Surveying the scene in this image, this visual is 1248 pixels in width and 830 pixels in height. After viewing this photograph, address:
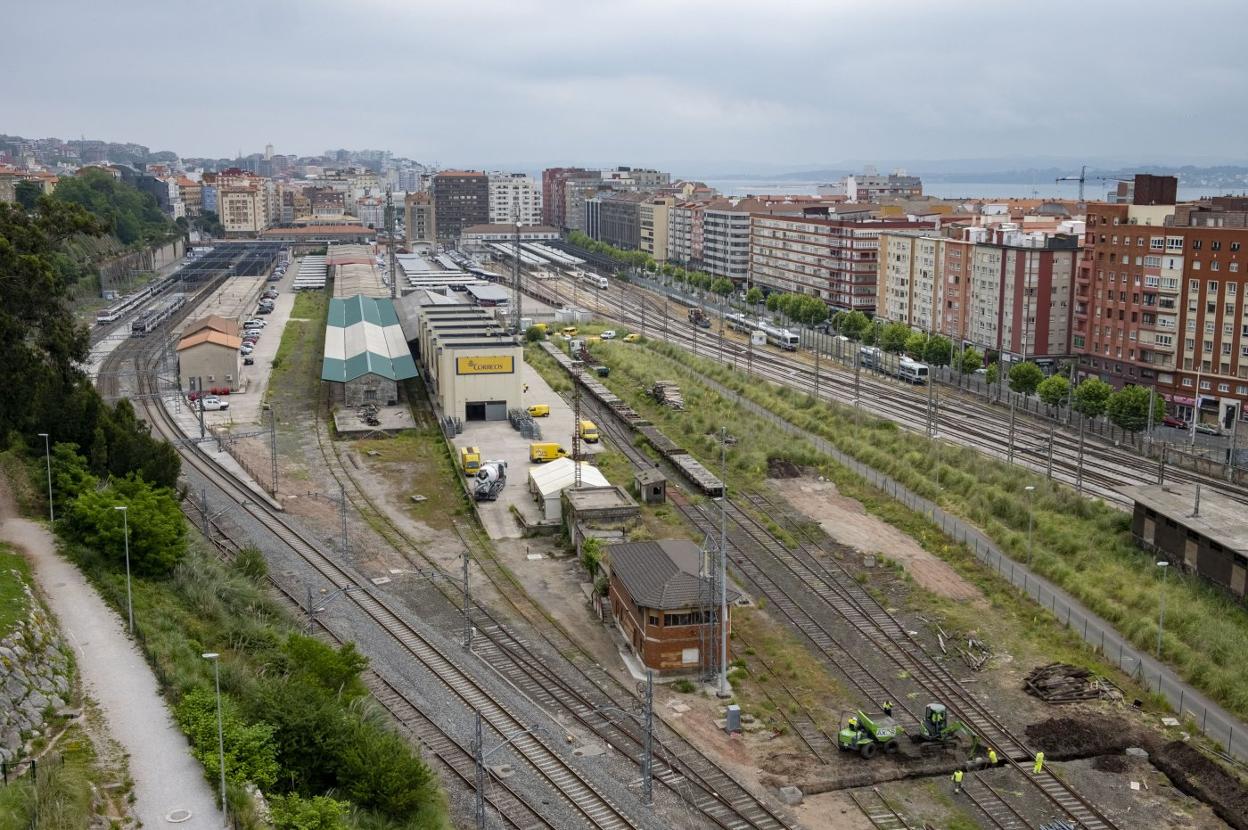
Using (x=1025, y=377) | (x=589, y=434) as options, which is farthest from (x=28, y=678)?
(x=1025, y=377)

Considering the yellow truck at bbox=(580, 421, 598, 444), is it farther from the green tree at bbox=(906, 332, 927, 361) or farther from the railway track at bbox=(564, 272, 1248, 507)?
the green tree at bbox=(906, 332, 927, 361)

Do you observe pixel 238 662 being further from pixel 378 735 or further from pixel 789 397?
pixel 789 397

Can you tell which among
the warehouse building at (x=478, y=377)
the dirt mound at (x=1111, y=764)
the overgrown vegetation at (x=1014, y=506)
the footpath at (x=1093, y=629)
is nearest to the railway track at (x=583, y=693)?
the dirt mound at (x=1111, y=764)

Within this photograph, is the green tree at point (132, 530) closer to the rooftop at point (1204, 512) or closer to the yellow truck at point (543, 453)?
the yellow truck at point (543, 453)

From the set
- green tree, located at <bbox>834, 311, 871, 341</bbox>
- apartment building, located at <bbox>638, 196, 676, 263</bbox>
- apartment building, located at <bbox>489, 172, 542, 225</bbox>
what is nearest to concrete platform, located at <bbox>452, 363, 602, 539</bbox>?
green tree, located at <bbox>834, 311, 871, 341</bbox>

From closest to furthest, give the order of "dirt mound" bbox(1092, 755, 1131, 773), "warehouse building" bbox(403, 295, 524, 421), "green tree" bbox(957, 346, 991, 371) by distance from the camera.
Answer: "dirt mound" bbox(1092, 755, 1131, 773), "warehouse building" bbox(403, 295, 524, 421), "green tree" bbox(957, 346, 991, 371)

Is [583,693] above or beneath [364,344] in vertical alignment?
beneath

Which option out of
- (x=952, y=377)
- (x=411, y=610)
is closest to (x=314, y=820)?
(x=411, y=610)

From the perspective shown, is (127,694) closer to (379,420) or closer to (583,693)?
(583,693)

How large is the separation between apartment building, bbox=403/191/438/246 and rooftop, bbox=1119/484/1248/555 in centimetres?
15649

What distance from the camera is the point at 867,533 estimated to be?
121 ft

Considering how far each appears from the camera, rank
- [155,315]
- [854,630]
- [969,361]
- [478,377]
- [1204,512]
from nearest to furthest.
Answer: [854,630], [1204,512], [478,377], [969,361], [155,315]

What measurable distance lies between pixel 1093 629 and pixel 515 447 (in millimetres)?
24005

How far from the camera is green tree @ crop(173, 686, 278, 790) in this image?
17953 mm
